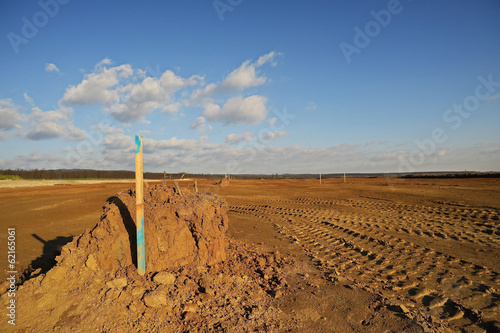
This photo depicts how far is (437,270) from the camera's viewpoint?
4949 mm

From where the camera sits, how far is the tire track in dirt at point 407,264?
3.61 metres

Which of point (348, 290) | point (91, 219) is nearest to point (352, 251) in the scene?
point (348, 290)

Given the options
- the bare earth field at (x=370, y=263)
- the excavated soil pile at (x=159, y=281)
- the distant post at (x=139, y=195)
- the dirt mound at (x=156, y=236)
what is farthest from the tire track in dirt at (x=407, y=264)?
the distant post at (x=139, y=195)

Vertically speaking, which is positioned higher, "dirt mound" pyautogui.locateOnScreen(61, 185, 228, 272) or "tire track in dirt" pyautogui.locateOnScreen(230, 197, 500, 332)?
"dirt mound" pyautogui.locateOnScreen(61, 185, 228, 272)

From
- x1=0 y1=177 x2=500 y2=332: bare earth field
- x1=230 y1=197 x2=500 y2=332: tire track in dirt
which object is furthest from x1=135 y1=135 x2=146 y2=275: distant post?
x1=230 y1=197 x2=500 y2=332: tire track in dirt

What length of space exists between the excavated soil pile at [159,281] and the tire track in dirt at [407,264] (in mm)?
1544

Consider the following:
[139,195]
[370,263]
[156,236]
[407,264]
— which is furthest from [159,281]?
[407,264]

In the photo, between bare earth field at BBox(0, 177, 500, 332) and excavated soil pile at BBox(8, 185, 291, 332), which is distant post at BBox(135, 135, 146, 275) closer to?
excavated soil pile at BBox(8, 185, 291, 332)

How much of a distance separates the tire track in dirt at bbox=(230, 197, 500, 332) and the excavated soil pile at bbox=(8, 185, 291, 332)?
154 centimetres

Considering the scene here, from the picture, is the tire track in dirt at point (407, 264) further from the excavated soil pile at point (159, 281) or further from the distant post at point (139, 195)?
the distant post at point (139, 195)

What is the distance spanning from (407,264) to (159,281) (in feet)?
15.9

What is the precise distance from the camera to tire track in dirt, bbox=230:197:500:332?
11.8 feet

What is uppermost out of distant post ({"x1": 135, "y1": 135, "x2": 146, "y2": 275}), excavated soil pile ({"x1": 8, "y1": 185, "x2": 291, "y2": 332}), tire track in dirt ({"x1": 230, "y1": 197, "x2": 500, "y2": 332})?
distant post ({"x1": 135, "y1": 135, "x2": 146, "y2": 275})

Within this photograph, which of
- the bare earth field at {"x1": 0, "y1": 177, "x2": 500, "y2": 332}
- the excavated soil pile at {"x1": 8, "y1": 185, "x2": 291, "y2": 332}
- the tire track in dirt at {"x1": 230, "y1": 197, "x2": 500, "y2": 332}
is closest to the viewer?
the excavated soil pile at {"x1": 8, "y1": 185, "x2": 291, "y2": 332}
